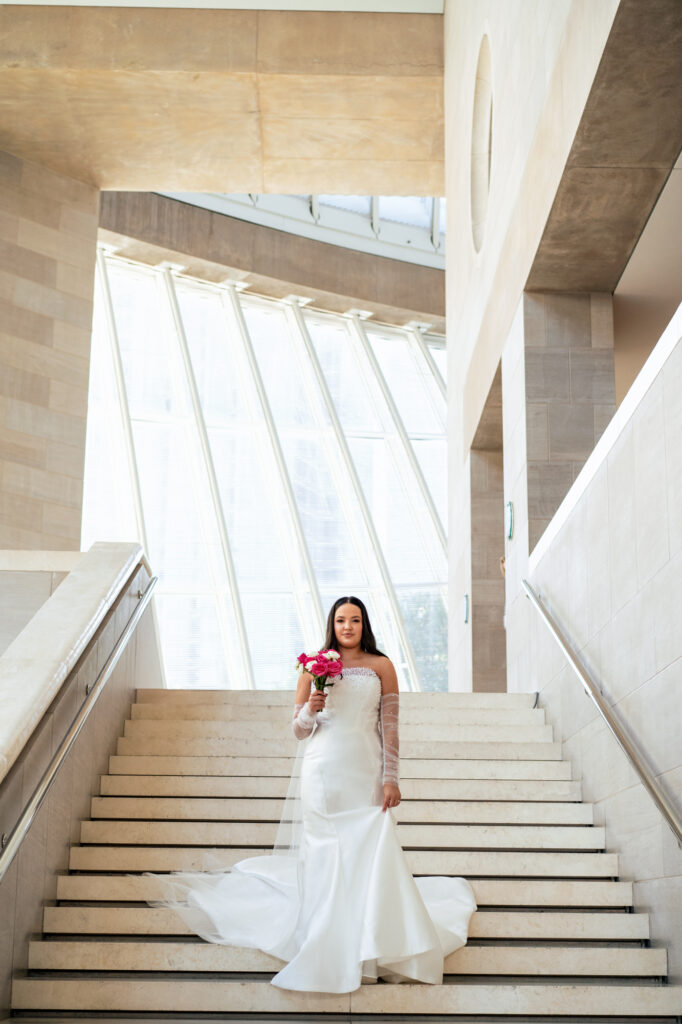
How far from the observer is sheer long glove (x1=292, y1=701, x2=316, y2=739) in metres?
4.84

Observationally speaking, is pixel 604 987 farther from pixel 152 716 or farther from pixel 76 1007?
pixel 152 716

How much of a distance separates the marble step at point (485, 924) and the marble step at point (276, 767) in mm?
1335

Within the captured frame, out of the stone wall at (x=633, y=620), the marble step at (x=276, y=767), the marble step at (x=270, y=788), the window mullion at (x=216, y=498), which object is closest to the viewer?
the stone wall at (x=633, y=620)

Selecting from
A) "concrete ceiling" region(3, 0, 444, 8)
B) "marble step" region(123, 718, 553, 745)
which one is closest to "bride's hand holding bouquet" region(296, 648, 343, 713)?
"marble step" region(123, 718, 553, 745)

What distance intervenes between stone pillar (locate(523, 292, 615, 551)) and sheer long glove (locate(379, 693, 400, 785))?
373 cm

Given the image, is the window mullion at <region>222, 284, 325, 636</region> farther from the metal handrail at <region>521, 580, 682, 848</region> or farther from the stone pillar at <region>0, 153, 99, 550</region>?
the metal handrail at <region>521, 580, 682, 848</region>

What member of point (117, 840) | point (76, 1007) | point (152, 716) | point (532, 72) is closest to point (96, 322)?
point (532, 72)

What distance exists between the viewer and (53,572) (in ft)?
23.5

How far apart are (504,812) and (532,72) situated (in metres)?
5.44

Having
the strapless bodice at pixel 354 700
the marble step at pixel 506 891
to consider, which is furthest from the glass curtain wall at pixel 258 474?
the strapless bodice at pixel 354 700

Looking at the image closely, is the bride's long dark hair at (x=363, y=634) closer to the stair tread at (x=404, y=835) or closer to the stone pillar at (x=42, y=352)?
the stair tread at (x=404, y=835)

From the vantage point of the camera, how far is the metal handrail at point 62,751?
156 inches

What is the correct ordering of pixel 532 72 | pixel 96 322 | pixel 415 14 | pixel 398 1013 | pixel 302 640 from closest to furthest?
pixel 398 1013, pixel 532 72, pixel 415 14, pixel 302 640, pixel 96 322

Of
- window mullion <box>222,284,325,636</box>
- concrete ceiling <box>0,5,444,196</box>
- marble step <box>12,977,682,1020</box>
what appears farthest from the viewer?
window mullion <box>222,284,325,636</box>
